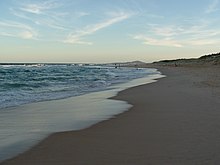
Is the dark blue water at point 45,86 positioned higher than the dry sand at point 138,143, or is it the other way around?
the dry sand at point 138,143

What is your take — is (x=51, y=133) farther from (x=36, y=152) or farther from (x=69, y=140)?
(x=36, y=152)

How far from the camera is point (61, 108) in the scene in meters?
10.9

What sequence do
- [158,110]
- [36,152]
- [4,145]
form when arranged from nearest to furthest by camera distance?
[36,152] → [4,145] → [158,110]

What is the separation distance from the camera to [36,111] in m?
10.2

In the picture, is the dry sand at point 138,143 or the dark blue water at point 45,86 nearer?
the dry sand at point 138,143

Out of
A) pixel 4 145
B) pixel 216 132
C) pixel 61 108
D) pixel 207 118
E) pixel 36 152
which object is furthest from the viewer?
pixel 61 108

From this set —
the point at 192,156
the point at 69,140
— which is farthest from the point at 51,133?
the point at 192,156

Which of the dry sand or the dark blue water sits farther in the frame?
the dark blue water

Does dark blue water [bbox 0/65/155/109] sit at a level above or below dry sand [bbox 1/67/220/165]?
below

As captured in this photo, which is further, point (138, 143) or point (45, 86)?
point (45, 86)

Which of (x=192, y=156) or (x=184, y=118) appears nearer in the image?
(x=192, y=156)

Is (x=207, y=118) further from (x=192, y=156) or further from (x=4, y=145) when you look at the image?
(x=4, y=145)

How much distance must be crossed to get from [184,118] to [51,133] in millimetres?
3599

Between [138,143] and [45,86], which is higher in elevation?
[138,143]
